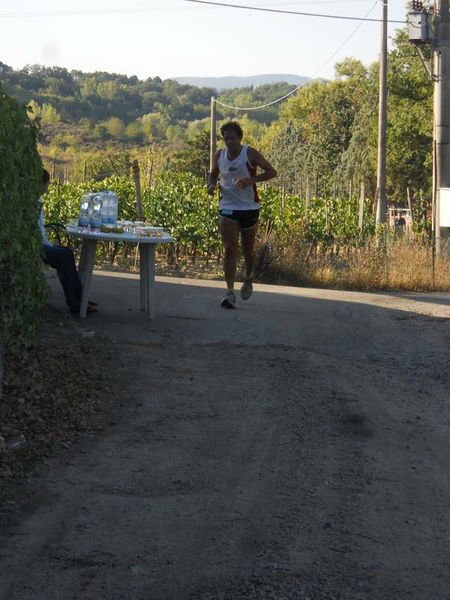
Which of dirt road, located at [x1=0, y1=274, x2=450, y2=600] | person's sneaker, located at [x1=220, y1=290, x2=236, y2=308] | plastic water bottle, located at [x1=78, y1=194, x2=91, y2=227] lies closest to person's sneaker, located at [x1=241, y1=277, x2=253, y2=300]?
person's sneaker, located at [x1=220, y1=290, x2=236, y2=308]

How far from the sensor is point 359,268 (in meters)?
18.5

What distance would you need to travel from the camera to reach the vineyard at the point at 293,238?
722 inches

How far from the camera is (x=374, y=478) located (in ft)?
21.2

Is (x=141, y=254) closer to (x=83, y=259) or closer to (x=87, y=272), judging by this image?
(x=87, y=272)

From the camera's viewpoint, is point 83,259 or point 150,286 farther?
point 83,259

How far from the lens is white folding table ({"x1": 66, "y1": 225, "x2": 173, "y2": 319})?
34.2ft

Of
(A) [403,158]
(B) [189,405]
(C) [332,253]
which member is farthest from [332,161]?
(B) [189,405]

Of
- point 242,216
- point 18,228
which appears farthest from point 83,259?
point 18,228

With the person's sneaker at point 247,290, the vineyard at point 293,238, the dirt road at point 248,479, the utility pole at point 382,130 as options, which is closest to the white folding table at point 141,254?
the dirt road at point 248,479

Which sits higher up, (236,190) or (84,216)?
(236,190)

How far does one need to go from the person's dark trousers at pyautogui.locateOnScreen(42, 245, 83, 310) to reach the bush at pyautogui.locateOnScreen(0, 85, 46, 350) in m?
2.25

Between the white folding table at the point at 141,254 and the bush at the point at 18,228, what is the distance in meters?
2.01

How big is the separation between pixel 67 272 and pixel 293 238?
1001 centimetres

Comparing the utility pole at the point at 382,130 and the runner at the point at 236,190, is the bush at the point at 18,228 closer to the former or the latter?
the runner at the point at 236,190
